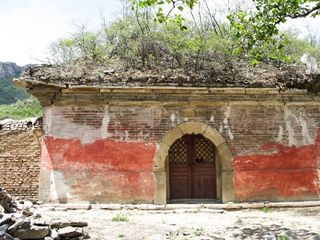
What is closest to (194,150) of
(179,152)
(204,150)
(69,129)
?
(204,150)

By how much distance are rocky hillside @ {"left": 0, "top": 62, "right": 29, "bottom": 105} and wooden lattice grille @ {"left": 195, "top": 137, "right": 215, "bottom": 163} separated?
24.2 meters

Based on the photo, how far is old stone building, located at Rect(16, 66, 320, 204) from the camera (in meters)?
10.2

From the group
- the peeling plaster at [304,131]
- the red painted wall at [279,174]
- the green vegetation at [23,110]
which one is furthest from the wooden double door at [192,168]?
the green vegetation at [23,110]

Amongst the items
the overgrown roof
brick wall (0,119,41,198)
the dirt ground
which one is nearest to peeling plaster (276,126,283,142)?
the overgrown roof

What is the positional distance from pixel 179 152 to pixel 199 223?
326 cm

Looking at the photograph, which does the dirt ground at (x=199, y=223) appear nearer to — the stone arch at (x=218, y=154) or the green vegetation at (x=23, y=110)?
the stone arch at (x=218, y=154)

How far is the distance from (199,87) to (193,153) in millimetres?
1831

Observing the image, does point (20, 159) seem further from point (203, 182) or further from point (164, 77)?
point (203, 182)

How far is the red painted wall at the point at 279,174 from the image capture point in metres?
10.5

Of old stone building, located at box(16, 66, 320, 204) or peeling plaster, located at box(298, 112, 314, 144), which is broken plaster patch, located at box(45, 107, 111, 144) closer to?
old stone building, located at box(16, 66, 320, 204)

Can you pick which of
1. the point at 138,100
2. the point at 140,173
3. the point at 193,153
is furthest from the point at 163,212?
the point at 138,100

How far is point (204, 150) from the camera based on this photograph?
438 inches

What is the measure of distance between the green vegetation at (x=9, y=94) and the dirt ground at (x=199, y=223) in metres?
25.0

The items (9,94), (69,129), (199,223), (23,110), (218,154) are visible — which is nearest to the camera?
(199,223)
